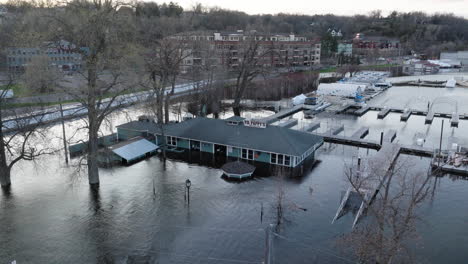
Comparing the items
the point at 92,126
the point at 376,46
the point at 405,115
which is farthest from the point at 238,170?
the point at 376,46

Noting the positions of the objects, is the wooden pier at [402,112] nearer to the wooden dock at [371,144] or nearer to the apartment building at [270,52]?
the wooden dock at [371,144]

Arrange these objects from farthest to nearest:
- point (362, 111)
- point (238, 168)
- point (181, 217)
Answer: point (362, 111) → point (238, 168) → point (181, 217)

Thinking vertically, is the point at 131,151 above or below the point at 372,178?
above

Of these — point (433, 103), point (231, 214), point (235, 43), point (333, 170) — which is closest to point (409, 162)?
point (333, 170)

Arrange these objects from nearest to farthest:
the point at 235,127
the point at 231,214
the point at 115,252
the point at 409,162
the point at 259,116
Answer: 1. the point at 115,252
2. the point at 231,214
3. the point at 409,162
4. the point at 235,127
5. the point at 259,116

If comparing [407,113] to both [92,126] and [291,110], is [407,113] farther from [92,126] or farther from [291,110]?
[92,126]

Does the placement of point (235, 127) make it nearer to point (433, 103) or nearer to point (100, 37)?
point (100, 37)
